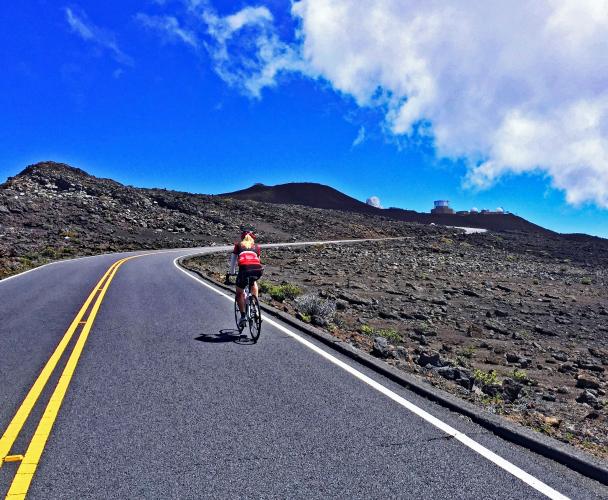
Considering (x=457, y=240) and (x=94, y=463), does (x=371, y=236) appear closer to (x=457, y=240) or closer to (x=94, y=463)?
(x=457, y=240)

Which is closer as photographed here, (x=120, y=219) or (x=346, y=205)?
(x=120, y=219)

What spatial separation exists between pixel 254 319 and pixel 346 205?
103905mm

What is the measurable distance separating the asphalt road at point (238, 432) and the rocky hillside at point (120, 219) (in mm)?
25512

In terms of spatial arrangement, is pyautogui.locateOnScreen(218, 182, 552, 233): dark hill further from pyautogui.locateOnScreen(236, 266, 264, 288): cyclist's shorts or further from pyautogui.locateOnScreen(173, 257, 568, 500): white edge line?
pyautogui.locateOnScreen(173, 257, 568, 500): white edge line

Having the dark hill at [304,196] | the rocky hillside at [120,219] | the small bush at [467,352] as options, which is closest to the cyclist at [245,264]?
the small bush at [467,352]

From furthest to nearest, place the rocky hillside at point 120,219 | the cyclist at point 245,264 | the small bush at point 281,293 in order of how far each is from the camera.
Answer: the rocky hillside at point 120,219 → the small bush at point 281,293 → the cyclist at point 245,264

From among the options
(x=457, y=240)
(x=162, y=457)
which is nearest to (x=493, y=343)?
(x=162, y=457)

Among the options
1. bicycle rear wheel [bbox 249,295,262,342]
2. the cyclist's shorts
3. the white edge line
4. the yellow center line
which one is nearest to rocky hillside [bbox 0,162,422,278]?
the yellow center line

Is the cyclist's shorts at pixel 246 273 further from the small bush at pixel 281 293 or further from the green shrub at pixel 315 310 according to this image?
the small bush at pixel 281 293

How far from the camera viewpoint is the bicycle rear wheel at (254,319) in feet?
28.7

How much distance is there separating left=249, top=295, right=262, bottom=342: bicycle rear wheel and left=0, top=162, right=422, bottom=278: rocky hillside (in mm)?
24687

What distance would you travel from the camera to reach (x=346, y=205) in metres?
112

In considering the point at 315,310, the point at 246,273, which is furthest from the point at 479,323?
the point at 246,273

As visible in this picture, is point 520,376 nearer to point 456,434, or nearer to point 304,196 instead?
point 456,434
